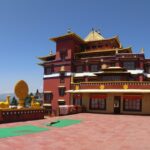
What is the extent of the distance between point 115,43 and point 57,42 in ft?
36.0

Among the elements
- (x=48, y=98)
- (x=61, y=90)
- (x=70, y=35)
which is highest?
(x=70, y=35)

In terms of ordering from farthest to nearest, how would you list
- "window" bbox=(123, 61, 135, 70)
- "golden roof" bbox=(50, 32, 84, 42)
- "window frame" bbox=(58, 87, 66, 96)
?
"golden roof" bbox=(50, 32, 84, 42)
"window frame" bbox=(58, 87, 66, 96)
"window" bbox=(123, 61, 135, 70)

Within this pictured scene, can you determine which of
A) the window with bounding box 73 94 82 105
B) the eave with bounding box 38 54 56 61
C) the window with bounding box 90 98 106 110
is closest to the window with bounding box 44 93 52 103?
the eave with bounding box 38 54 56 61

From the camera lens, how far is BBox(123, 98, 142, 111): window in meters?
29.9

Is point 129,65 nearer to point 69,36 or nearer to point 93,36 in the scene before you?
point 69,36

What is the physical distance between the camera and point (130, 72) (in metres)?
36.1

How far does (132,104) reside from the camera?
30281 millimetres

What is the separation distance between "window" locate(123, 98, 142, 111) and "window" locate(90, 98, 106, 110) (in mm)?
2810

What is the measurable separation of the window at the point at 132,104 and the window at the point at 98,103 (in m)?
2.81

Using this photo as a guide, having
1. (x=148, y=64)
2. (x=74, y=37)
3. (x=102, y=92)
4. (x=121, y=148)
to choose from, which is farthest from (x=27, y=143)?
(x=74, y=37)

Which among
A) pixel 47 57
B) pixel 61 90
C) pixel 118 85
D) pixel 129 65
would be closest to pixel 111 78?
pixel 118 85

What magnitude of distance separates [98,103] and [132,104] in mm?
4564

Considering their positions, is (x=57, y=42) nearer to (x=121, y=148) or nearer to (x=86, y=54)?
(x=86, y=54)

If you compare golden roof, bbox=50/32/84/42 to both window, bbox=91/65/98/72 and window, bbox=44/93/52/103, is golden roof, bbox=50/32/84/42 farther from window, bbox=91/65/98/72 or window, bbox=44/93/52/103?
window, bbox=44/93/52/103
